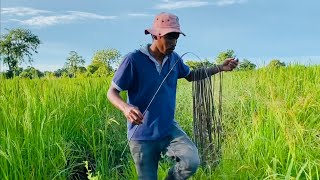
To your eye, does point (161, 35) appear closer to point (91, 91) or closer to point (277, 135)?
point (277, 135)

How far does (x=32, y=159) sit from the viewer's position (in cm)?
293

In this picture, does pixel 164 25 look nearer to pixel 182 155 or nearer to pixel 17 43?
pixel 182 155

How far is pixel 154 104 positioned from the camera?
103 inches

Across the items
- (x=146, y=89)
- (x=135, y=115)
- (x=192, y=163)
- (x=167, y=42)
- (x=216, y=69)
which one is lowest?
(x=192, y=163)

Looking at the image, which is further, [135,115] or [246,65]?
[246,65]

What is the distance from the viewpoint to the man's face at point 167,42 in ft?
8.25

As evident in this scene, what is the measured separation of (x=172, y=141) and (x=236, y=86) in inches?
150

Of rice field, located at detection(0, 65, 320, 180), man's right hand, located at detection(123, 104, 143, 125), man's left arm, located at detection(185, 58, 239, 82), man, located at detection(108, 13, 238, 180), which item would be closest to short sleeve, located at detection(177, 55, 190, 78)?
man's left arm, located at detection(185, 58, 239, 82)

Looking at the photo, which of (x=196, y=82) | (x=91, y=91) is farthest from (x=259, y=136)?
(x=91, y=91)

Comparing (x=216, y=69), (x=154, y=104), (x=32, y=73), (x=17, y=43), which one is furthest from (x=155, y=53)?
(x=17, y=43)

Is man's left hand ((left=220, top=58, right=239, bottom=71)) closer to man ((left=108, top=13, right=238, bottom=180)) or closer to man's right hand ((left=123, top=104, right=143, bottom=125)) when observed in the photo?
man ((left=108, top=13, right=238, bottom=180))

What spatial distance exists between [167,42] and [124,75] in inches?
12.1

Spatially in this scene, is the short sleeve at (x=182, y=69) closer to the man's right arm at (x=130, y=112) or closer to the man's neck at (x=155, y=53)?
the man's neck at (x=155, y=53)

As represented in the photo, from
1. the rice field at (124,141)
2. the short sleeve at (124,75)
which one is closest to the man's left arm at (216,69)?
the rice field at (124,141)
